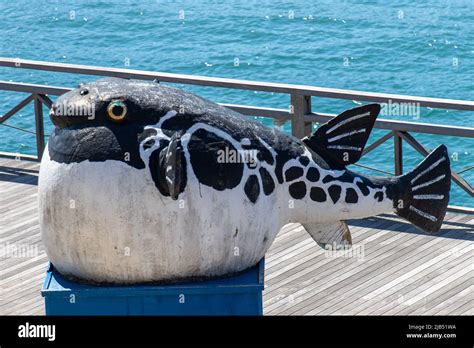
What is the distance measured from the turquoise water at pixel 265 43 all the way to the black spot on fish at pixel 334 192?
1506 cm

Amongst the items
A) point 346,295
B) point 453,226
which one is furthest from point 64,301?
point 453,226

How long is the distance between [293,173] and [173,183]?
1.04 meters

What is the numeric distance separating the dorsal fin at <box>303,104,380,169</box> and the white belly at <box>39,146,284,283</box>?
68 centimetres

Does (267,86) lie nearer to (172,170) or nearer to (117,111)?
(117,111)

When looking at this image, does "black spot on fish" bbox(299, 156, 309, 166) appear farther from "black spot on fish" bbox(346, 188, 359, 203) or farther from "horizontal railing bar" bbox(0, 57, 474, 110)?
"horizontal railing bar" bbox(0, 57, 474, 110)

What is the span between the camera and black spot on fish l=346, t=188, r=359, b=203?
8.81m

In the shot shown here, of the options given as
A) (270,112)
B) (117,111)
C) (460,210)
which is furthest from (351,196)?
(270,112)

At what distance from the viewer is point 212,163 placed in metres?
8.27

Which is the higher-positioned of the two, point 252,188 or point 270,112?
point 252,188

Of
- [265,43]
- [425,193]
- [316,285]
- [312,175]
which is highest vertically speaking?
[312,175]

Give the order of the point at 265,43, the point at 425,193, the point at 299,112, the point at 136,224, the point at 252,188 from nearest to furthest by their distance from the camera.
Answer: the point at 136,224 < the point at 252,188 < the point at 425,193 < the point at 299,112 < the point at 265,43

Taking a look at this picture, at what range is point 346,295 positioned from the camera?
1080 cm

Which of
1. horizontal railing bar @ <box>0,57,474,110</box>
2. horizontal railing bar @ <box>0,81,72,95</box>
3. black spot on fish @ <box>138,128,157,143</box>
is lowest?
horizontal railing bar @ <box>0,81,72,95</box>

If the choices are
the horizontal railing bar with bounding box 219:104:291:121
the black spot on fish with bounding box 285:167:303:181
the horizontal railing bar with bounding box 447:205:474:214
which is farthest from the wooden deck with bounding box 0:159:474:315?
the black spot on fish with bounding box 285:167:303:181
